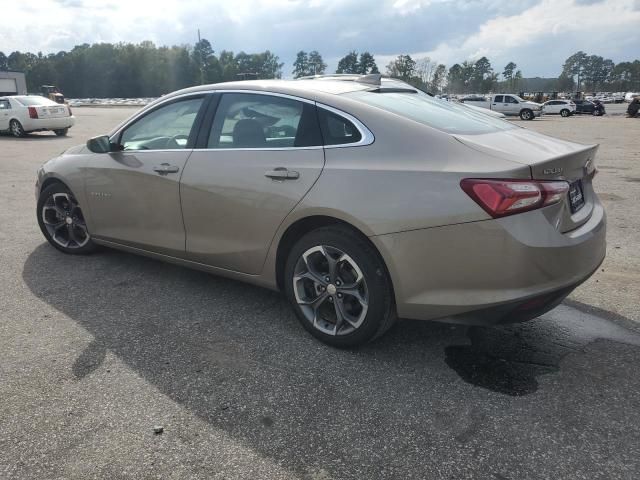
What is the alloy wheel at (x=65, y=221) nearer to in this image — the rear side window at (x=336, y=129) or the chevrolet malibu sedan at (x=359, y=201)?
the chevrolet malibu sedan at (x=359, y=201)

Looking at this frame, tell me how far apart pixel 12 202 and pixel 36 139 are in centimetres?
1228

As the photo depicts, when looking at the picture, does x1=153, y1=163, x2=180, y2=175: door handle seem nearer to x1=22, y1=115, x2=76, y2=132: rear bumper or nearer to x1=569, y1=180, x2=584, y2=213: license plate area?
x1=569, y1=180, x2=584, y2=213: license plate area

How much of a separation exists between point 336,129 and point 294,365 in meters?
1.45

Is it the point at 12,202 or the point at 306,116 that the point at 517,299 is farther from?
the point at 12,202

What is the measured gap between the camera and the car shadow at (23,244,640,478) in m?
2.53

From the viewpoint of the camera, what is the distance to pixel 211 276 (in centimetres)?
459

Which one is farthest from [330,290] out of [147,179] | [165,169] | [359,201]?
[147,179]

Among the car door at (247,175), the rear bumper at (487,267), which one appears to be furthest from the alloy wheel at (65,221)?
the rear bumper at (487,267)

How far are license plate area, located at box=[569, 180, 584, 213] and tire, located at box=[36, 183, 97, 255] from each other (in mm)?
4052

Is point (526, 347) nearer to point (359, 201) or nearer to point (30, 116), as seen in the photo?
point (359, 201)

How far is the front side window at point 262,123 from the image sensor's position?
11.0 ft

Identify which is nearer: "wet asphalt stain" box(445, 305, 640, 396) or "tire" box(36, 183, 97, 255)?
"wet asphalt stain" box(445, 305, 640, 396)

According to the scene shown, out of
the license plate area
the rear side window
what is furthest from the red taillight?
the rear side window

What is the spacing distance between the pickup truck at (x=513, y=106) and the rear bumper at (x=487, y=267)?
3666cm
